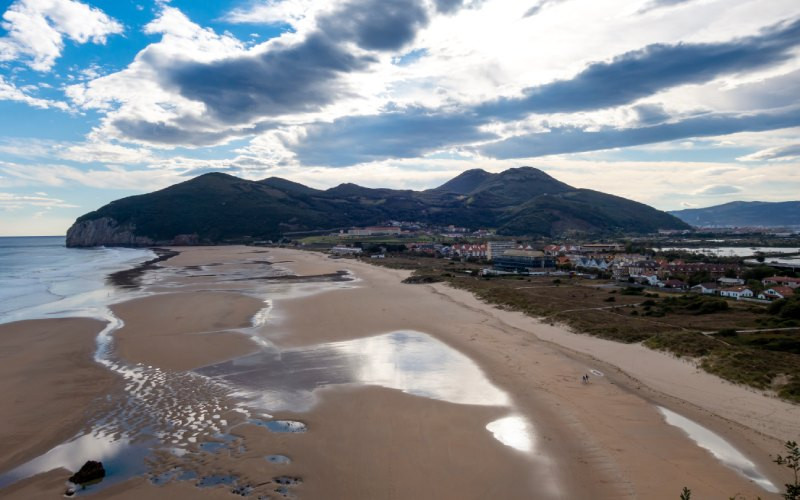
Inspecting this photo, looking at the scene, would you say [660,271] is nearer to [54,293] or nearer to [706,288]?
[706,288]

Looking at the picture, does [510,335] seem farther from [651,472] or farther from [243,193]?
[243,193]

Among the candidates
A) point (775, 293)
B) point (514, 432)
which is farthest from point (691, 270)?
point (514, 432)

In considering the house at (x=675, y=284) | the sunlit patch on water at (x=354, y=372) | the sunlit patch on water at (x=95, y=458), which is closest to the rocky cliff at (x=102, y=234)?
the house at (x=675, y=284)

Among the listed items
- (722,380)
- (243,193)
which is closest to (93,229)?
(243,193)

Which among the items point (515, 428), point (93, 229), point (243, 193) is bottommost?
point (515, 428)

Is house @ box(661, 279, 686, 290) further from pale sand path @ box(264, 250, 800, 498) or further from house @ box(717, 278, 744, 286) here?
pale sand path @ box(264, 250, 800, 498)

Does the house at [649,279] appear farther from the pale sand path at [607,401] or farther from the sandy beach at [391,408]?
the sandy beach at [391,408]
